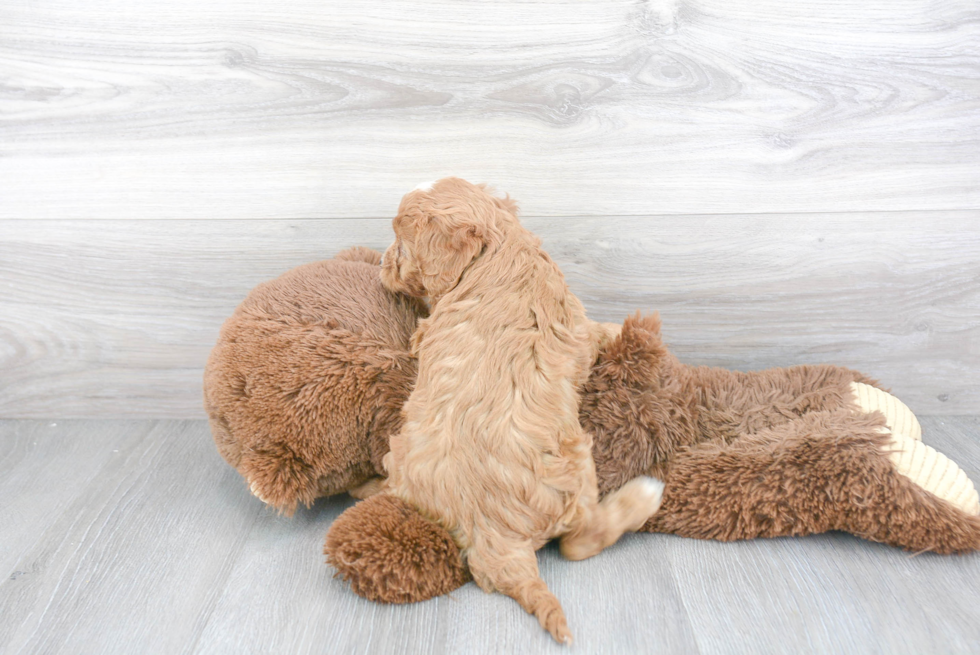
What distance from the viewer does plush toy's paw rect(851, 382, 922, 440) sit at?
1.04 metres

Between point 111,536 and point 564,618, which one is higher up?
point 564,618

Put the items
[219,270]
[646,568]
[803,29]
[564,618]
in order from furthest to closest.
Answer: [219,270], [803,29], [646,568], [564,618]

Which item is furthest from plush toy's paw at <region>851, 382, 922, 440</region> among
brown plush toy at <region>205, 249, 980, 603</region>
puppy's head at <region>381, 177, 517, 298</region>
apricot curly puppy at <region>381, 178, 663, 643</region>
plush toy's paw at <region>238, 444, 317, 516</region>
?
plush toy's paw at <region>238, 444, 317, 516</region>

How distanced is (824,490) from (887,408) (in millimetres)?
229

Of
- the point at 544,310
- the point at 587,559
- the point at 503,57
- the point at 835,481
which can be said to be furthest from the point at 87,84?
the point at 835,481

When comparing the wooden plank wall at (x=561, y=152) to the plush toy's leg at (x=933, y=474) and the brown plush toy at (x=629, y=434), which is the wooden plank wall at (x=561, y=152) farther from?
the plush toy's leg at (x=933, y=474)

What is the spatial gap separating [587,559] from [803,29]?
2.95 ft

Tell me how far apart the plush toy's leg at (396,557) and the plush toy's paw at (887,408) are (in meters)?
0.65

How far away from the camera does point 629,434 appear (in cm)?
98

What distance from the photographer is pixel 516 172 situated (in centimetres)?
117

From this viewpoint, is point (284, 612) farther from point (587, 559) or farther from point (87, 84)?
point (87, 84)

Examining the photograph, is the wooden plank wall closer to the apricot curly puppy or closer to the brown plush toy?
the brown plush toy

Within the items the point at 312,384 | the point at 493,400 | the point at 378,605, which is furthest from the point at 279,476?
the point at 493,400

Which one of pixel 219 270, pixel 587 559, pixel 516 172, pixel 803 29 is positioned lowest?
pixel 587 559
